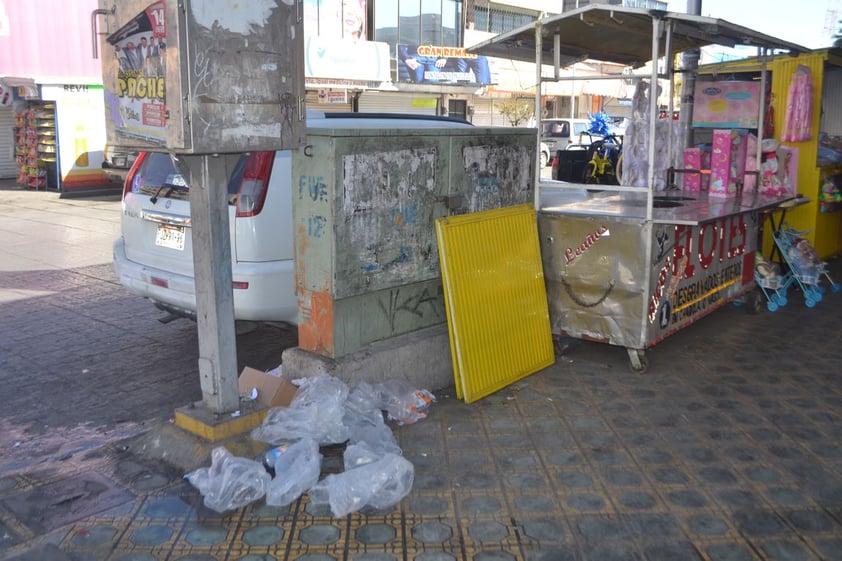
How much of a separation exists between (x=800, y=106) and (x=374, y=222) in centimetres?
603

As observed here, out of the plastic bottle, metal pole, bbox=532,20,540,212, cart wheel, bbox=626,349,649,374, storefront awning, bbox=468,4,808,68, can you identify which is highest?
storefront awning, bbox=468,4,808,68

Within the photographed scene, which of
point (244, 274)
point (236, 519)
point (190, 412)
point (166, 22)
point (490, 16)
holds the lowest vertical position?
point (236, 519)

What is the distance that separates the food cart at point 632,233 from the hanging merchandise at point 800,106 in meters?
1.94

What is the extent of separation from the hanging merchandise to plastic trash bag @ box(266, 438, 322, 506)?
702cm

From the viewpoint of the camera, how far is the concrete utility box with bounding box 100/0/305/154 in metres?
3.53

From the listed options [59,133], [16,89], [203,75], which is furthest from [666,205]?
[16,89]

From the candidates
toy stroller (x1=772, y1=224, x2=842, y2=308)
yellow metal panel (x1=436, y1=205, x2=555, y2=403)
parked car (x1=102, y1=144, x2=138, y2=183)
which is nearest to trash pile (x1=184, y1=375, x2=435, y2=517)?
yellow metal panel (x1=436, y1=205, x2=555, y2=403)

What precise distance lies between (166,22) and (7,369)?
332cm

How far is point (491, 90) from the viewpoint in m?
29.4

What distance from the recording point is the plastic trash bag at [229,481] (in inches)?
141

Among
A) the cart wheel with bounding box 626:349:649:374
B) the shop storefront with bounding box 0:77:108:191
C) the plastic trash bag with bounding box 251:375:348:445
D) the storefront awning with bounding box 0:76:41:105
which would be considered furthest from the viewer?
the shop storefront with bounding box 0:77:108:191

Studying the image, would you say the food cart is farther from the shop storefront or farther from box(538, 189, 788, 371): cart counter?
the shop storefront

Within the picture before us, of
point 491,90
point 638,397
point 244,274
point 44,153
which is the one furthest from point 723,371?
point 491,90

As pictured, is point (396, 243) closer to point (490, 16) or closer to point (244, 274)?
point (244, 274)
